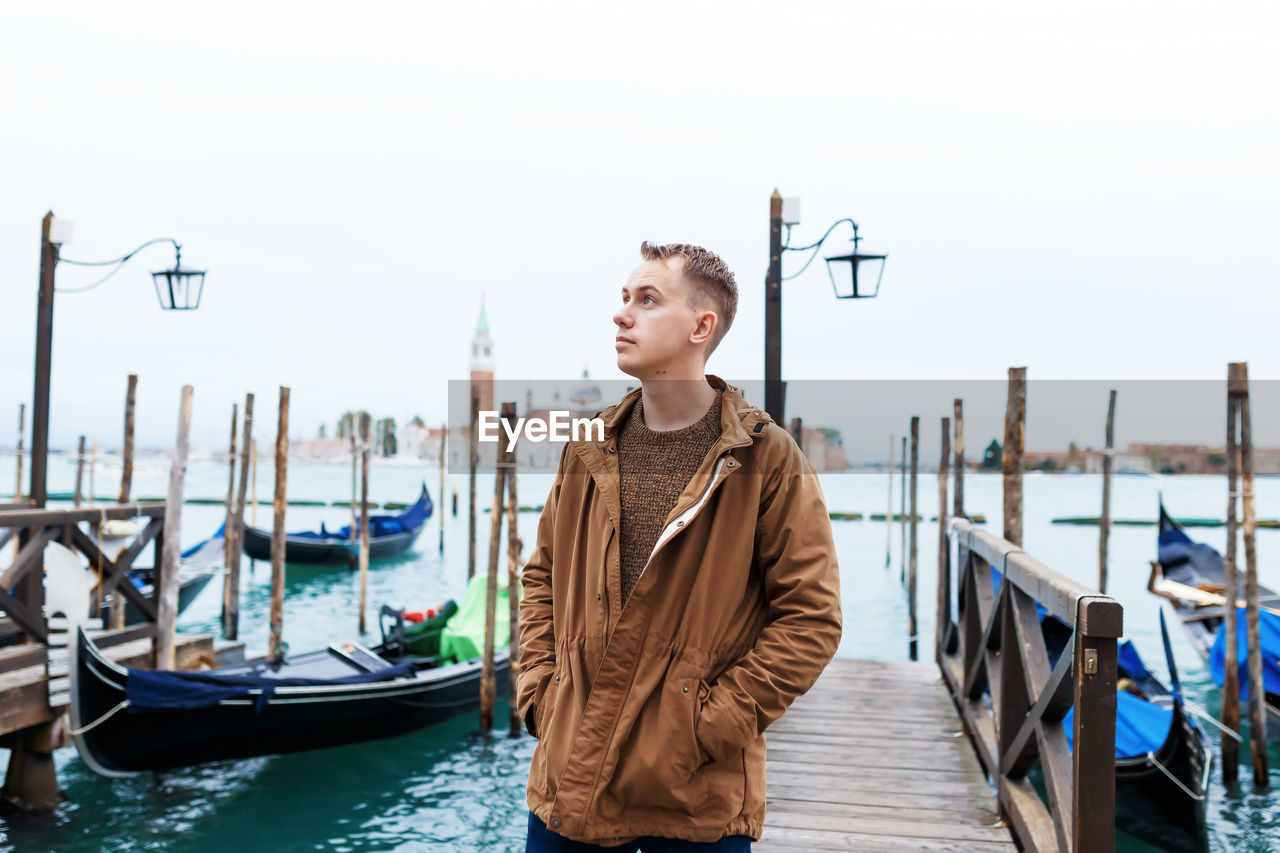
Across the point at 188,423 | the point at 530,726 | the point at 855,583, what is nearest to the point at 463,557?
the point at 855,583

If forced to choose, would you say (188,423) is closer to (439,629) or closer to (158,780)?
(158,780)

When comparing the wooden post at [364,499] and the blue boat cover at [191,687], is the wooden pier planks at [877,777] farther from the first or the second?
the wooden post at [364,499]

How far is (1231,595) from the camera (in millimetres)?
5746

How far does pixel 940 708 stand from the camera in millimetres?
4297

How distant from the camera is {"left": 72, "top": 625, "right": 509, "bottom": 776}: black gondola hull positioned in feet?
16.3

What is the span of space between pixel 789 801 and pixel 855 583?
51.9 feet

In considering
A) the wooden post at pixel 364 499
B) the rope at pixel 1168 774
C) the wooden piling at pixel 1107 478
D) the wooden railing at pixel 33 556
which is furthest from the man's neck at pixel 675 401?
the wooden post at pixel 364 499

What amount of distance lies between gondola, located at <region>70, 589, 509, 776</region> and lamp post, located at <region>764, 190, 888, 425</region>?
353cm

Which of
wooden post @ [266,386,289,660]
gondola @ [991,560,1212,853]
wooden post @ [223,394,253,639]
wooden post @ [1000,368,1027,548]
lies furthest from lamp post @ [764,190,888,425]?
wooden post @ [223,394,253,639]

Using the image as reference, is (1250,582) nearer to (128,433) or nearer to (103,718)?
(103,718)

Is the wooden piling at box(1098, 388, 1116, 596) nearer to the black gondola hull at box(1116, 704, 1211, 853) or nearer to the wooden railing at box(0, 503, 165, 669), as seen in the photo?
the black gondola hull at box(1116, 704, 1211, 853)

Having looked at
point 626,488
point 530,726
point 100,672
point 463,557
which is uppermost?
point 626,488

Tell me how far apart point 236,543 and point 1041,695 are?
33.3 ft

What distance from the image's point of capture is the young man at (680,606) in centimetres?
121
